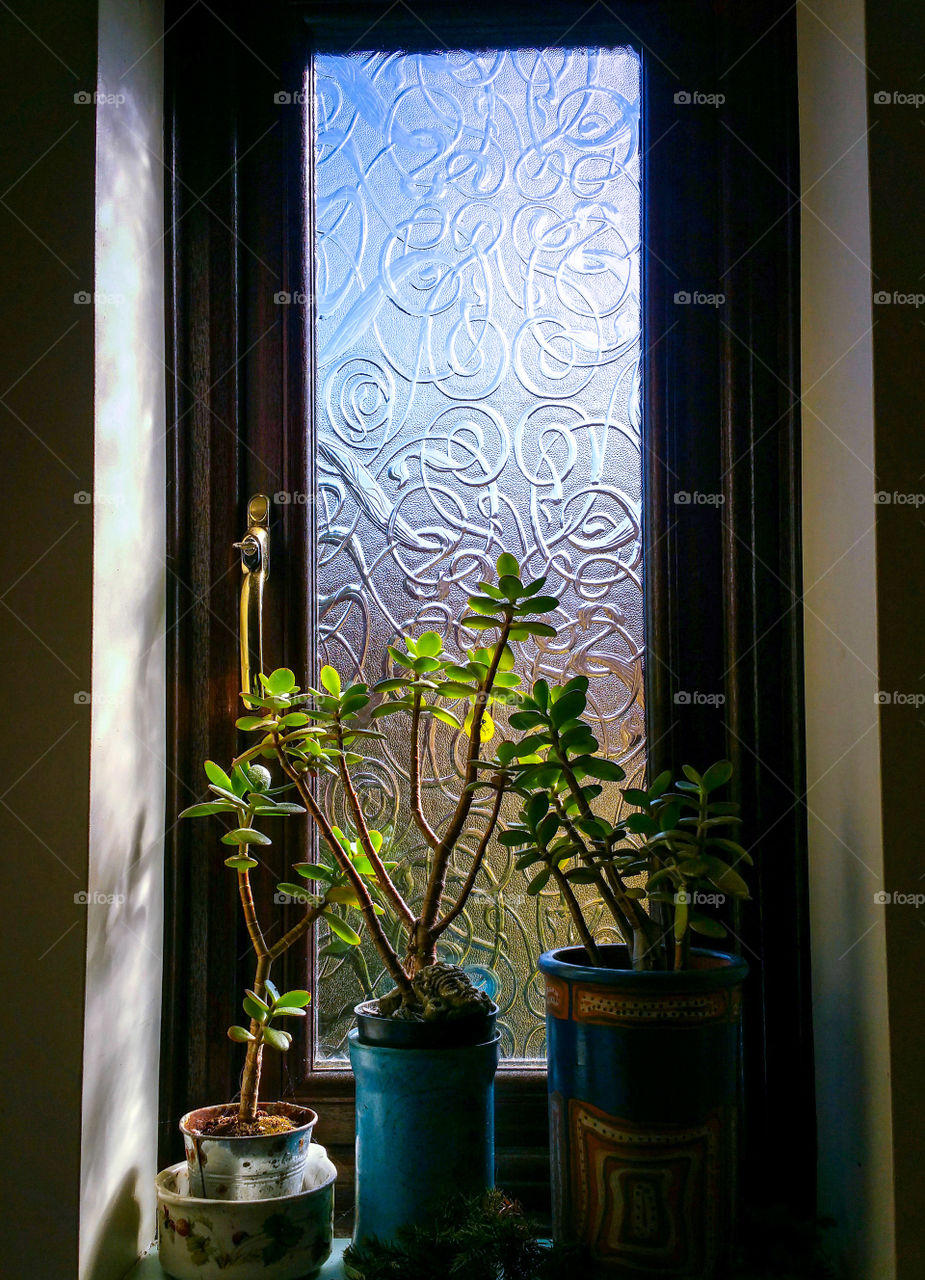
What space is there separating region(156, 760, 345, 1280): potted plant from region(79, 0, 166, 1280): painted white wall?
0.08 meters

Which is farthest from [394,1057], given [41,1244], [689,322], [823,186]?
[823,186]

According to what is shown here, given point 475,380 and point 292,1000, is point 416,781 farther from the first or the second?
point 475,380

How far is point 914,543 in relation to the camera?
1058 millimetres

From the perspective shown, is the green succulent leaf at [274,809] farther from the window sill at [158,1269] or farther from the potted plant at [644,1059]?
the window sill at [158,1269]

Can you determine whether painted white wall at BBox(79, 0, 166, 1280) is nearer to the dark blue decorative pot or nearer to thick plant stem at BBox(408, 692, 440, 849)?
thick plant stem at BBox(408, 692, 440, 849)

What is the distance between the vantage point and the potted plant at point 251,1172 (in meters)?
1.07

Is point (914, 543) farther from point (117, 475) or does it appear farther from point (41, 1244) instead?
point (41, 1244)

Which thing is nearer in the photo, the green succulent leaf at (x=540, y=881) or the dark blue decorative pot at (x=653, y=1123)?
the dark blue decorative pot at (x=653, y=1123)

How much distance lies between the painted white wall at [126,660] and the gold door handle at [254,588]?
11 cm

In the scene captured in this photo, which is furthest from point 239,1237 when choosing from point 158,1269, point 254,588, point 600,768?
point 254,588

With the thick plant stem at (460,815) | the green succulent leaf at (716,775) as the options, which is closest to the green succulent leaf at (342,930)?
the thick plant stem at (460,815)

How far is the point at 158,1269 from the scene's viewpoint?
1.15 m

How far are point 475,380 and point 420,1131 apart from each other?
2.93ft

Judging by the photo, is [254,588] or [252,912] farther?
[254,588]
